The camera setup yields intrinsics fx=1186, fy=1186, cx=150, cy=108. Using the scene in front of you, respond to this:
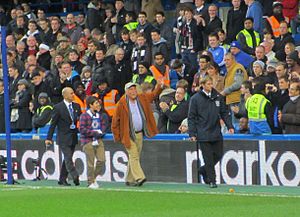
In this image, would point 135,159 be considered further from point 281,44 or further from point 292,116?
point 281,44

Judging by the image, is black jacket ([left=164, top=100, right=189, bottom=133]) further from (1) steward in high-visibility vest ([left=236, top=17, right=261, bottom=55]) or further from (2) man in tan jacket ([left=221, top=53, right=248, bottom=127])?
(1) steward in high-visibility vest ([left=236, top=17, right=261, bottom=55])

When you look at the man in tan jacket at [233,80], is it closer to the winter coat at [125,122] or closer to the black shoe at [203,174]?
the winter coat at [125,122]

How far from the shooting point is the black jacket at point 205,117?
21.2 meters

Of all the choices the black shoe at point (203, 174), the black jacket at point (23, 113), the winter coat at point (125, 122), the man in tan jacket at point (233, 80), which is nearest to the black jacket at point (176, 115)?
the man in tan jacket at point (233, 80)

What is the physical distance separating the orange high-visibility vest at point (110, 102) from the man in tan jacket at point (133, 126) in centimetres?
302

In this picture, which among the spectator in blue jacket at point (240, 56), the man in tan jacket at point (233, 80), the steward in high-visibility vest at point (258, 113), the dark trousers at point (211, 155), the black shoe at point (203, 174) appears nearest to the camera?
the dark trousers at point (211, 155)

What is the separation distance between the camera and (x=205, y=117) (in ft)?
69.8

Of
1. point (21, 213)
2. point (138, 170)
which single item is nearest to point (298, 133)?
point (138, 170)

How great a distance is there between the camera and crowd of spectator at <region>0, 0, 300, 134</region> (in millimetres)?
22766

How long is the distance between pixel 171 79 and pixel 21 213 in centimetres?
1001

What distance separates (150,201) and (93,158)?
3.85 m

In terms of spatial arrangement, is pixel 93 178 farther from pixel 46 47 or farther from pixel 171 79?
pixel 46 47

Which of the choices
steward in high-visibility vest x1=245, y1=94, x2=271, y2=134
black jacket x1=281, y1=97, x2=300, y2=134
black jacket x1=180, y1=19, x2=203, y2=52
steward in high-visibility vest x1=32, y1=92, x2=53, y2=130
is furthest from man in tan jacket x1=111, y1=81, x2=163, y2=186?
black jacket x1=180, y1=19, x2=203, y2=52

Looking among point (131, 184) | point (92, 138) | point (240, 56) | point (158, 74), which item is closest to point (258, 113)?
point (131, 184)
